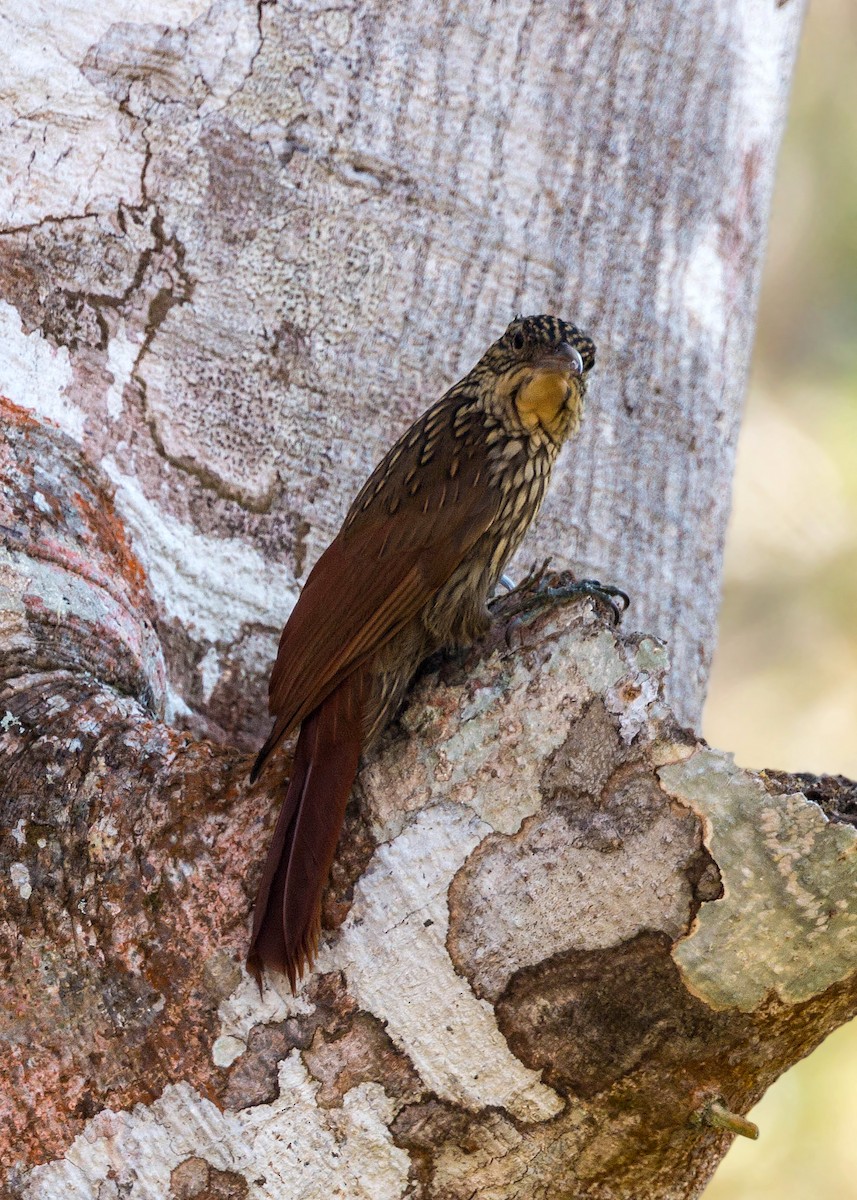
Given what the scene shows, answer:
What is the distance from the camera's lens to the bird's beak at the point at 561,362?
2.43 metres

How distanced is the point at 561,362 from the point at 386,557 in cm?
53

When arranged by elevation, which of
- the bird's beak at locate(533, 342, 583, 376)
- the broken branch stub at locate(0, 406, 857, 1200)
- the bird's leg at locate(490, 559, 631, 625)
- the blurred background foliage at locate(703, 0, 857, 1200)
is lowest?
the broken branch stub at locate(0, 406, 857, 1200)

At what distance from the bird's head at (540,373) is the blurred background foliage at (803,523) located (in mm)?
3463

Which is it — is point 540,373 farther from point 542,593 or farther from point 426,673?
point 426,673

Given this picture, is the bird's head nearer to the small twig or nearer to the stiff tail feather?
the stiff tail feather

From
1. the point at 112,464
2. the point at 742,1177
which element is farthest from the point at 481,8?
the point at 742,1177

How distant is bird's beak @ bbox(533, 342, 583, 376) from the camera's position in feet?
7.97

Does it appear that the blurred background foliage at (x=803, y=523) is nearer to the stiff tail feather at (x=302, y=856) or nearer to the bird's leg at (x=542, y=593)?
the bird's leg at (x=542, y=593)

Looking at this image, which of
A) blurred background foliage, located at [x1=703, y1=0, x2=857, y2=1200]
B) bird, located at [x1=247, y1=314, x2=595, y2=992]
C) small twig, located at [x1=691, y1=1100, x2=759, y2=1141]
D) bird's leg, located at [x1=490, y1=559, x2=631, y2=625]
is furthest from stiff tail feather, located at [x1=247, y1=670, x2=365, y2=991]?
blurred background foliage, located at [x1=703, y1=0, x2=857, y2=1200]

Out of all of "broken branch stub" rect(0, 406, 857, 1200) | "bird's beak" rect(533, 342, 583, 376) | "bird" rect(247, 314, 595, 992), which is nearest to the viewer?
"broken branch stub" rect(0, 406, 857, 1200)

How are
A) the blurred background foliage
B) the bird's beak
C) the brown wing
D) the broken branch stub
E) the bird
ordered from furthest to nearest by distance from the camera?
the blurred background foliage, the bird's beak, the brown wing, the bird, the broken branch stub

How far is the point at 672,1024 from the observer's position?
Answer: 1612 mm

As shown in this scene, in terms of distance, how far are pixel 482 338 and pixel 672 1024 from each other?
4.99ft

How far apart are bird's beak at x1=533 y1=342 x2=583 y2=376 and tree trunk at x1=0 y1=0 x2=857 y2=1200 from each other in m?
0.31
